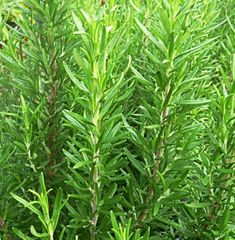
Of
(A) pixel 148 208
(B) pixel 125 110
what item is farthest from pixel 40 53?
(A) pixel 148 208

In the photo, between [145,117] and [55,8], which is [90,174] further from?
[55,8]

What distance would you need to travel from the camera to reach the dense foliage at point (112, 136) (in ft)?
2.78

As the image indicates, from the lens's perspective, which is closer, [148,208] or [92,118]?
[92,118]

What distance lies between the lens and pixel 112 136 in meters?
0.88

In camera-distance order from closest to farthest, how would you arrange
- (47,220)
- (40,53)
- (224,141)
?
(47,220) < (224,141) < (40,53)

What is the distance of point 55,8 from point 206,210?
0.51 m

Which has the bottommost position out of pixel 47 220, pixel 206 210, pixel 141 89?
pixel 206 210

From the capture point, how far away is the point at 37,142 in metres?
1.00

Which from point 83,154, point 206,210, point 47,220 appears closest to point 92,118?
point 83,154

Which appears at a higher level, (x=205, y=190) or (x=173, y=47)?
(x=173, y=47)

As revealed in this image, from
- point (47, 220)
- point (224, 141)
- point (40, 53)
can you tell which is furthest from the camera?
point (40, 53)

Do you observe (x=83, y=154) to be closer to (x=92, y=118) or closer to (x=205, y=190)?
(x=92, y=118)

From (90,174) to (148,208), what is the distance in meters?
0.15

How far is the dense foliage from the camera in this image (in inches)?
33.3
